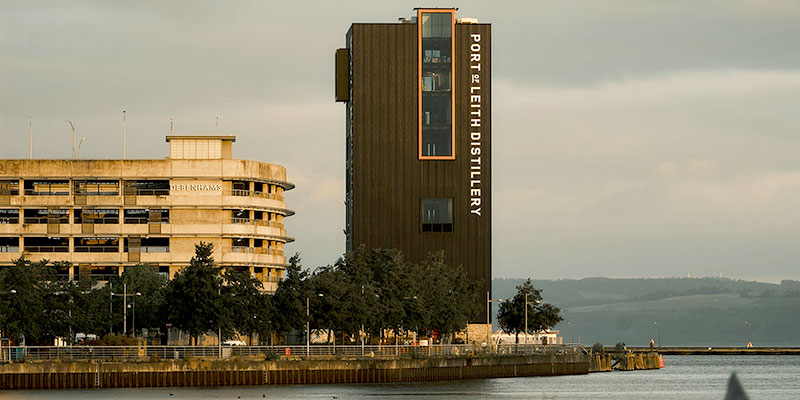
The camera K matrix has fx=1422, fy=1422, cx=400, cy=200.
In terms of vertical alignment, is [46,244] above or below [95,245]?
above

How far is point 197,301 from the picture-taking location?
147250 millimetres

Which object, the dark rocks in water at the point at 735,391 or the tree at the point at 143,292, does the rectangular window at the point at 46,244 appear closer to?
the tree at the point at 143,292

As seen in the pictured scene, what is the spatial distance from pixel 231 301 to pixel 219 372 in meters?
14.4

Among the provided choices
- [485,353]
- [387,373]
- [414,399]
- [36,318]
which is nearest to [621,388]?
[485,353]

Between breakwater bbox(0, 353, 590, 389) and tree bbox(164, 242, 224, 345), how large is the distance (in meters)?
11.9

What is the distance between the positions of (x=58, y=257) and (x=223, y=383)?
68.4 m

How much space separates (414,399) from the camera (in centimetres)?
12738

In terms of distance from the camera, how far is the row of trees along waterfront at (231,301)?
5822 inches

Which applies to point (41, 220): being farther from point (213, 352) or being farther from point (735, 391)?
point (735, 391)

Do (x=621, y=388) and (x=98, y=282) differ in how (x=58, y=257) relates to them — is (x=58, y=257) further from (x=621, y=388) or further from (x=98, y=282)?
(x=621, y=388)

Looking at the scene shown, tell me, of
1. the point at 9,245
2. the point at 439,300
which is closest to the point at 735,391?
the point at 439,300

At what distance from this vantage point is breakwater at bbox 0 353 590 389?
12925 cm

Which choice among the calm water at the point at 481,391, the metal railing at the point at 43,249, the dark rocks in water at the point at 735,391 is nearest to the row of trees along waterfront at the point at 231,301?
the calm water at the point at 481,391

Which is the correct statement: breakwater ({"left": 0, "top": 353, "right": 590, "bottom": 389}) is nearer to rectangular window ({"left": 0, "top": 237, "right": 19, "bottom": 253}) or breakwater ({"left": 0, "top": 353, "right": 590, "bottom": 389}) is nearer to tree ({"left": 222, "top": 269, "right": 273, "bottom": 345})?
tree ({"left": 222, "top": 269, "right": 273, "bottom": 345})
